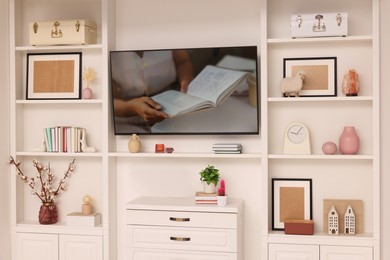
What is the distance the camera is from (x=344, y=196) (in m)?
4.51

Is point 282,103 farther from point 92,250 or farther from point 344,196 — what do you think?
point 92,250

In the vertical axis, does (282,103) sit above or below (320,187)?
above

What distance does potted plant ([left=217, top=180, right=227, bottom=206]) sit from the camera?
4.42 metres

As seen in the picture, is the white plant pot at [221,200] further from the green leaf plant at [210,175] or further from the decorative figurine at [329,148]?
the decorative figurine at [329,148]

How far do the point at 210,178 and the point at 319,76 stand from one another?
1.08 m

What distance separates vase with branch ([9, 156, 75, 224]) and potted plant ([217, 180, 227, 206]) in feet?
4.00

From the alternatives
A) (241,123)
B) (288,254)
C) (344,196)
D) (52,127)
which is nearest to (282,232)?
(288,254)

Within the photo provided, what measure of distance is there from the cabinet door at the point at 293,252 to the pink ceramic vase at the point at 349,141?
2.34 feet

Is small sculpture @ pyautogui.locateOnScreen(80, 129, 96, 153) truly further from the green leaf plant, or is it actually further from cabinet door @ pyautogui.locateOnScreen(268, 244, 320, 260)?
cabinet door @ pyautogui.locateOnScreen(268, 244, 320, 260)

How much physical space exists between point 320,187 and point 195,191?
0.94 meters

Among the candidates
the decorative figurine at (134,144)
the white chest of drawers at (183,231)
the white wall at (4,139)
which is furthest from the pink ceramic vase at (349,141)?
the white wall at (4,139)

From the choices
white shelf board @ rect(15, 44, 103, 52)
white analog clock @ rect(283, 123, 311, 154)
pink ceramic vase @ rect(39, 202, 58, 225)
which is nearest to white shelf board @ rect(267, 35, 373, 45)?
white analog clock @ rect(283, 123, 311, 154)

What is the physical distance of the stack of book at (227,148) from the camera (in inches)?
178

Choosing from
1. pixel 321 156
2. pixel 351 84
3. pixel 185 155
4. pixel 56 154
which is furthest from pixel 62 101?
pixel 351 84
